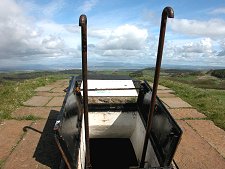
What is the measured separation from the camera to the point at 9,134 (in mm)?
5723

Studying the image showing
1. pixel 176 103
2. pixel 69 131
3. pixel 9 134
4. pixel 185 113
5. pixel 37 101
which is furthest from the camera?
pixel 37 101

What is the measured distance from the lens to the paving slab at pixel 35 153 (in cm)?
438

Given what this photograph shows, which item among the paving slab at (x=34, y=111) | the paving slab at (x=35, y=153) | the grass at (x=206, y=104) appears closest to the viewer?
the paving slab at (x=35, y=153)

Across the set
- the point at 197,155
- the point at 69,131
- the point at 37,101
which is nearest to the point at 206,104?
the point at 197,155

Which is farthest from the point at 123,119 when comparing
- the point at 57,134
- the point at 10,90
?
the point at 10,90

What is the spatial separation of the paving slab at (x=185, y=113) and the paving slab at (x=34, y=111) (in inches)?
131

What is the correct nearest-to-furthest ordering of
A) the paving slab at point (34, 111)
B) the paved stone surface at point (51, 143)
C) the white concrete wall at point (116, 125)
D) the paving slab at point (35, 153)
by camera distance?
the paving slab at point (35, 153), the paved stone surface at point (51, 143), the white concrete wall at point (116, 125), the paving slab at point (34, 111)

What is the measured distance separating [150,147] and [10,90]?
23.5 ft

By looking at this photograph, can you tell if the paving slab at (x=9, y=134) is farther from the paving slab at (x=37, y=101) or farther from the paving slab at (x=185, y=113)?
the paving slab at (x=185, y=113)

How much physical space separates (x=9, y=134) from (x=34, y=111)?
190 centimetres

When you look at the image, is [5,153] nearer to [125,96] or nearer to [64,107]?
[64,107]

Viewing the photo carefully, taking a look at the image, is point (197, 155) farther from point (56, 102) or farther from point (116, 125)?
point (56, 102)

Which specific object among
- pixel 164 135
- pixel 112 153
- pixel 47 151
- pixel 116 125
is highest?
pixel 164 135

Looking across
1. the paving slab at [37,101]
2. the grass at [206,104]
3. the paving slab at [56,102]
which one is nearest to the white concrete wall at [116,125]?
the grass at [206,104]
